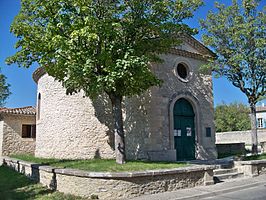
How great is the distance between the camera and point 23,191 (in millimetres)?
9414

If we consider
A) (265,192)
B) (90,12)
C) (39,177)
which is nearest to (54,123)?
(39,177)

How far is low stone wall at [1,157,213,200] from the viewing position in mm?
7633

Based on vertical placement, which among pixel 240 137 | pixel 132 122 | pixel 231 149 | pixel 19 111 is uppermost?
pixel 19 111

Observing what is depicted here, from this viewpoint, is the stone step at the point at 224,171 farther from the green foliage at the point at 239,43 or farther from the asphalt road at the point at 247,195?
the green foliage at the point at 239,43

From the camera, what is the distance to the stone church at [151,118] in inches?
490

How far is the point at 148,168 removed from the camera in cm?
864

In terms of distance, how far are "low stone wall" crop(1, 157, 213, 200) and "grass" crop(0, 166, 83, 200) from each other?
1.03ft

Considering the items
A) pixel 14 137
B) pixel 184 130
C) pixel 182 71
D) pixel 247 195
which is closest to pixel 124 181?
pixel 247 195

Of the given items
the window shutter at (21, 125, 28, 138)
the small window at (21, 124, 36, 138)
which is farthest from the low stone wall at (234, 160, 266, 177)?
the window shutter at (21, 125, 28, 138)

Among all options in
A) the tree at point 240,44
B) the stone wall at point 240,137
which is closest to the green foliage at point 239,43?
the tree at point 240,44

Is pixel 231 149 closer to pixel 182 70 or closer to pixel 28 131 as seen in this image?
pixel 182 70

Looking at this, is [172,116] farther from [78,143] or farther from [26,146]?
[26,146]

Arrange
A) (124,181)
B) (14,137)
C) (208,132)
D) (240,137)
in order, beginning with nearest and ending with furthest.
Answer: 1. (124,181)
2. (208,132)
3. (14,137)
4. (240,137)

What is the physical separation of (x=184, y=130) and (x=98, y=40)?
6976 millimetres
